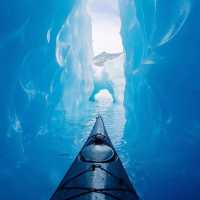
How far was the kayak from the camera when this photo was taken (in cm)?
354

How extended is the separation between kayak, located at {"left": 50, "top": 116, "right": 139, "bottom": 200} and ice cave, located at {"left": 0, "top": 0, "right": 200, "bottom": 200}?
→ 8.66 feet

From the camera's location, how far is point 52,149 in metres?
11.0

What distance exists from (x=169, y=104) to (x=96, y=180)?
734 centimetres

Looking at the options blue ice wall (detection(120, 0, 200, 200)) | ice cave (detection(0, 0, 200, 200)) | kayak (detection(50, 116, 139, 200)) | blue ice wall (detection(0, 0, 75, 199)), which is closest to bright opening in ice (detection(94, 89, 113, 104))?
ice cave (detection(0, 0, 200, 200))

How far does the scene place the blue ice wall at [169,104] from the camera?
25.8 feet

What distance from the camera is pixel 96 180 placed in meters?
3.95

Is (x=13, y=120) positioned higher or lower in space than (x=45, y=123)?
lower

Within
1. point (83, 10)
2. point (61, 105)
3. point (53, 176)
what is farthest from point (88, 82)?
point (53, 176)

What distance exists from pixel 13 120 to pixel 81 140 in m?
4.55

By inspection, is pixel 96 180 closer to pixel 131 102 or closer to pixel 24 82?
pixel 24 82

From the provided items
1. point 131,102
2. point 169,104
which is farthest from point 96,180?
point 131,102

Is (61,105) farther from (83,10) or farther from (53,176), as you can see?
(53,176)

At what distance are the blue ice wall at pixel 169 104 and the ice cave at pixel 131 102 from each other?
0.11ft

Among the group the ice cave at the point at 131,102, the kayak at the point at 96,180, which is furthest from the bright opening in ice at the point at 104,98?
the kayak at the point at 96,180
